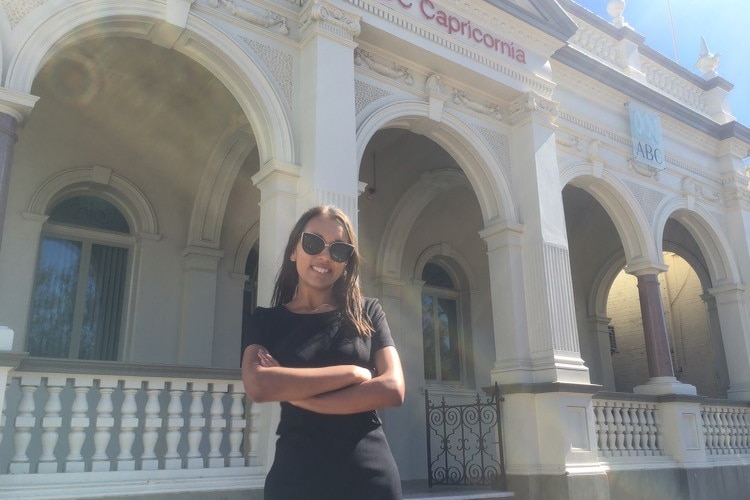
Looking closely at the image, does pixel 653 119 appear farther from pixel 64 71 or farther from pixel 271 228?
pixel 64 71

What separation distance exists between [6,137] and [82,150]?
3.86 m

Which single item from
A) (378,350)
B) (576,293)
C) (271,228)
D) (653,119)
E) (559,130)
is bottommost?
(378,350)

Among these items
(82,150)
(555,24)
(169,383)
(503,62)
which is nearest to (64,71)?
(82,150)

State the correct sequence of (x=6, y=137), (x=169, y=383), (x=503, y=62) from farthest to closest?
(x=503, y=62)
(x=169, y=383)
(x=6, y=137)

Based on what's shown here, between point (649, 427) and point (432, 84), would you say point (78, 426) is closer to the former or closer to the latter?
point (432, 84)

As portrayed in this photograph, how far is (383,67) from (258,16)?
5.64 feet

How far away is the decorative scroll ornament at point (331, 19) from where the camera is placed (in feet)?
23.5

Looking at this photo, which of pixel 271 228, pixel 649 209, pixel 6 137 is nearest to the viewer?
pixel 6 137

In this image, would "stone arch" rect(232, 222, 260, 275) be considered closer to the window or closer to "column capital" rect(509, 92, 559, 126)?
the window

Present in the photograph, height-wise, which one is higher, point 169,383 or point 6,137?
point 6,137

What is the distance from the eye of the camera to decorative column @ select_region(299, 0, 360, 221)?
6723 millimetres

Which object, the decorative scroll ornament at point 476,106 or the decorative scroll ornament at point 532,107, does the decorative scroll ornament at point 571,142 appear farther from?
the decorative scroll ornament at point 476,106

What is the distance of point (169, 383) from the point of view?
231 inches

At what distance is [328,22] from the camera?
7.25m
